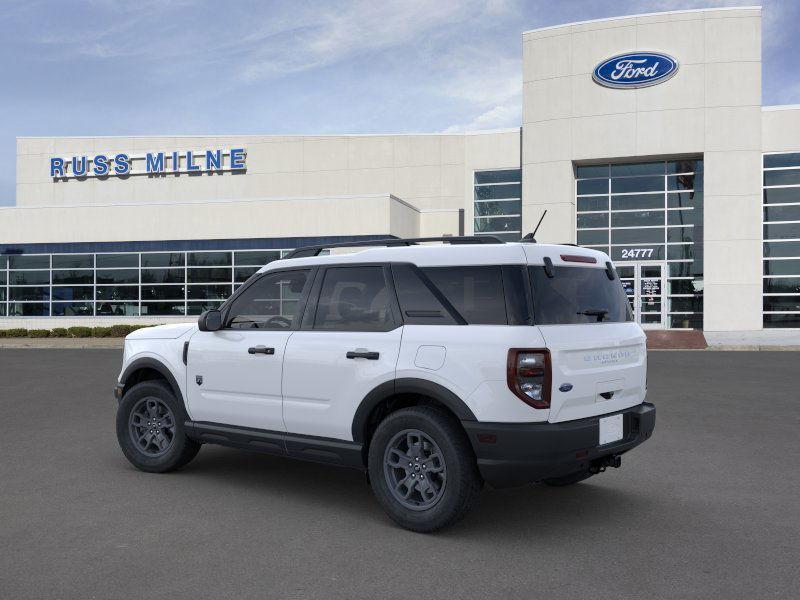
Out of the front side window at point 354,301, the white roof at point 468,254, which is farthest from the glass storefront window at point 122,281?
the white roof at point 468,254

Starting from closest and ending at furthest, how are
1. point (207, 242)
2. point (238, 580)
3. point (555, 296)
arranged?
1. point (238, 580)
2. point (555, 296)
3. point (207, 242)

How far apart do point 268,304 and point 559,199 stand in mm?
27107

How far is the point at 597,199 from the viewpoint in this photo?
32125 mm

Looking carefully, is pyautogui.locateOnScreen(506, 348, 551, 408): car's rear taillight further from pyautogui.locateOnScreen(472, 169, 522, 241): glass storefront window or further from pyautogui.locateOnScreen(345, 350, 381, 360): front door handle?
pyautogui.locateOnScreen(472, 169, 522, 241): glass storefront window

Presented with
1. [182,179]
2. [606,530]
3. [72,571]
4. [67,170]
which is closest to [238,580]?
[72,571]

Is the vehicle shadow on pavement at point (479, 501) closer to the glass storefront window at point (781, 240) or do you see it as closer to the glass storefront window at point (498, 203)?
the glass storefront window at point (781, 240)

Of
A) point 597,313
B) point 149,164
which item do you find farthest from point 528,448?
point 149,164

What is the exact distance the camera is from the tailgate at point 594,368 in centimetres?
480

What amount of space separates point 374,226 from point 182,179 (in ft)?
42.7

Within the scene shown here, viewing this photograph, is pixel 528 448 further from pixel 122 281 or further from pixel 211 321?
pixel 122 281

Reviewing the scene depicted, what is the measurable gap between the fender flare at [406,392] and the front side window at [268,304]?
1038mm

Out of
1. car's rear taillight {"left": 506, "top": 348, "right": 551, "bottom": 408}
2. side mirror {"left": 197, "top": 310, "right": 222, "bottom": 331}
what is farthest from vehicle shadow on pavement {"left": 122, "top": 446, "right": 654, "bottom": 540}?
side mirror {"left": 197, "top": 310, "right": 222, "bottom": 331}

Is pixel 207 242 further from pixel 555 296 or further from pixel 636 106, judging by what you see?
pixel 555 296

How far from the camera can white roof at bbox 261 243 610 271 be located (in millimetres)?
5020
